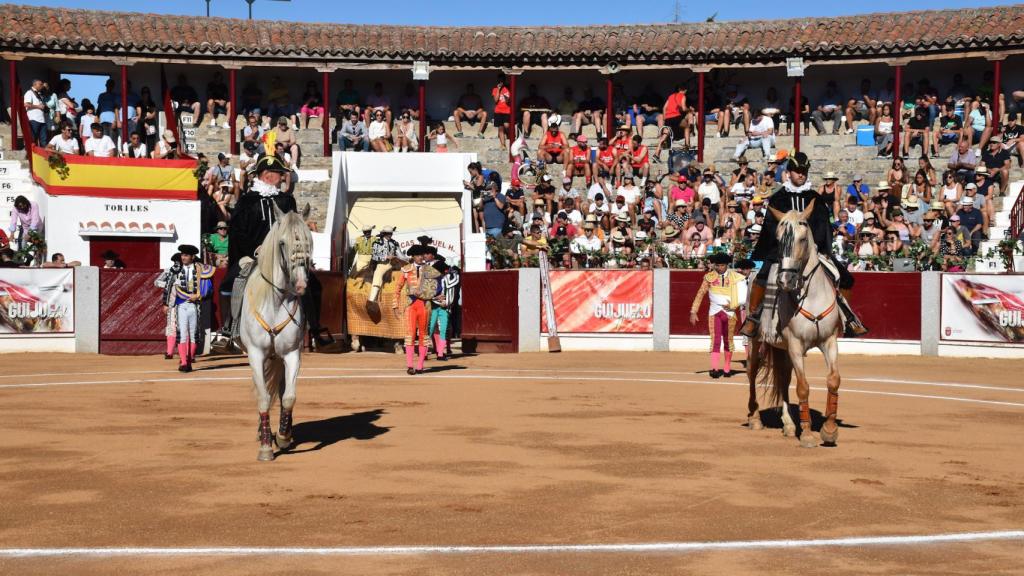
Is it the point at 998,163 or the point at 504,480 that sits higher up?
the point at 998,163

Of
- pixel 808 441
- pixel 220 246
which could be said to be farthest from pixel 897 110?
pixel 808 441

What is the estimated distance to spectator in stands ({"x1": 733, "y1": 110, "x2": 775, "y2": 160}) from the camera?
3042 centimetres

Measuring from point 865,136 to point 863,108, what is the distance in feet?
5.17

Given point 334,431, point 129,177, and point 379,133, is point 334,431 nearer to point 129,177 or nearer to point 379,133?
point 129,177

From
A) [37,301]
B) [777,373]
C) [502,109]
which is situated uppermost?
[502,109]

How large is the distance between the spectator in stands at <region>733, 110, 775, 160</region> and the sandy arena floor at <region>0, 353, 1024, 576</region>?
14211mm

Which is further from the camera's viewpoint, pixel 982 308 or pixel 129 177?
pixel 129 177

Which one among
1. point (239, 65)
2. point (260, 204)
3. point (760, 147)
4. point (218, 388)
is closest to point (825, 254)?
point (260, 204)

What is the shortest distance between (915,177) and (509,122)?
10091 mm

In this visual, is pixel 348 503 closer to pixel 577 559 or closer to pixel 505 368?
pixel 577 559

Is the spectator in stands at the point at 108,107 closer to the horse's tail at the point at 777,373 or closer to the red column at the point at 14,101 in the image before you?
the red column at the point at 14,101

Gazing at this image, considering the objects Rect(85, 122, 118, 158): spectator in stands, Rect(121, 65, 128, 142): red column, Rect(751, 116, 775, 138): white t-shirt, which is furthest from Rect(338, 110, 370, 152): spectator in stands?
Rect(751, 116, 775, 138): white t-shirt

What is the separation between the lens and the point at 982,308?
72.6ft

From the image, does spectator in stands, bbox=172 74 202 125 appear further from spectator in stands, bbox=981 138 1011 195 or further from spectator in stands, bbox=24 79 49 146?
spectator in stands, bbox=981 138 1011 195
